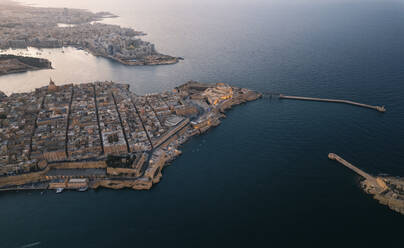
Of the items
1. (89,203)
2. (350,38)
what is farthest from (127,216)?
(350,38)

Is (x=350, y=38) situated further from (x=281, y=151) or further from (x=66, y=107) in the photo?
(x=66, y=107)

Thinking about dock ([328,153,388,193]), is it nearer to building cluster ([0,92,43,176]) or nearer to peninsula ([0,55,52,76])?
building cluster ([0,92,43,176])

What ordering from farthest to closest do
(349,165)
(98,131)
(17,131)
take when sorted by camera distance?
(98,131) → (17,131) → (349,165)

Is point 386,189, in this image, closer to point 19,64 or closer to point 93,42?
point 19,64

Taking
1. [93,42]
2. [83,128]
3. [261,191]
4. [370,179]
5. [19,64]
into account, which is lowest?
[261,191]

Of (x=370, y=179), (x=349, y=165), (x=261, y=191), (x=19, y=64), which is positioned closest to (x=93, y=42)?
(x=19, y=64)

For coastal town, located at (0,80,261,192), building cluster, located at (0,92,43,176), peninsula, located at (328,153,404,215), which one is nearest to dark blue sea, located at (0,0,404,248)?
peninsula, located at (328,153,404,215)
